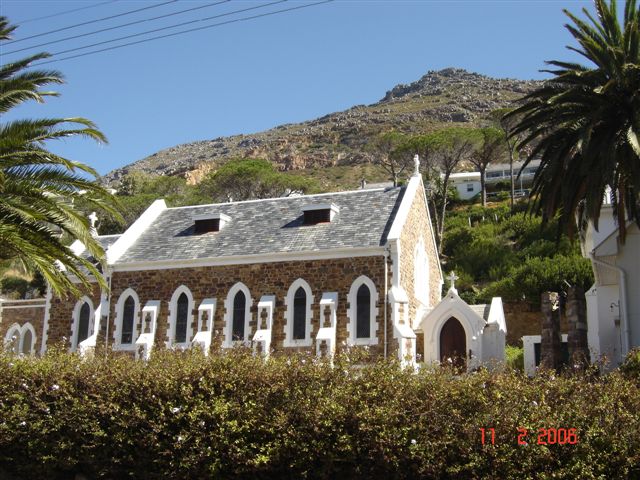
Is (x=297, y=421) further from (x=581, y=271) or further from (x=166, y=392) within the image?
(x=581, y=271)

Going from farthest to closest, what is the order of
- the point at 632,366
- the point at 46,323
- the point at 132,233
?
the point at 132,233
the point at 46,323
the point at 632,366

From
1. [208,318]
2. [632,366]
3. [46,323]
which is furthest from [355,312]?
[46,323]

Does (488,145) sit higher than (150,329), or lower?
higher

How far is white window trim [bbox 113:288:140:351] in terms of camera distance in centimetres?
3170

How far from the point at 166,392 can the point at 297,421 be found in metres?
3.24

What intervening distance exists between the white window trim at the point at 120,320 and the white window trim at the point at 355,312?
9532 mm

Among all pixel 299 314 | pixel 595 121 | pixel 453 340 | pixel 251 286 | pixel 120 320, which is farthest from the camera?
pixel 120 320

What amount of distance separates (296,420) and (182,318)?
17.0 m

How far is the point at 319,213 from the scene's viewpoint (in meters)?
32.5

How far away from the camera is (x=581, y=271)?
Result: 4138 cm

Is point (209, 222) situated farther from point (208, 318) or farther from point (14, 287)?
point (14, 287)

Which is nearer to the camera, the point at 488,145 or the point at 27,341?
the point at 27,341

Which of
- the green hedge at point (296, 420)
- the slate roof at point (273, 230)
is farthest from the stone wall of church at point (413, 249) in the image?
the green hedge at point (296, 420)

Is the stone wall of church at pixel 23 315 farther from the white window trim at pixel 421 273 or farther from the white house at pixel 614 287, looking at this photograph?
the white house at pixel 614 287
